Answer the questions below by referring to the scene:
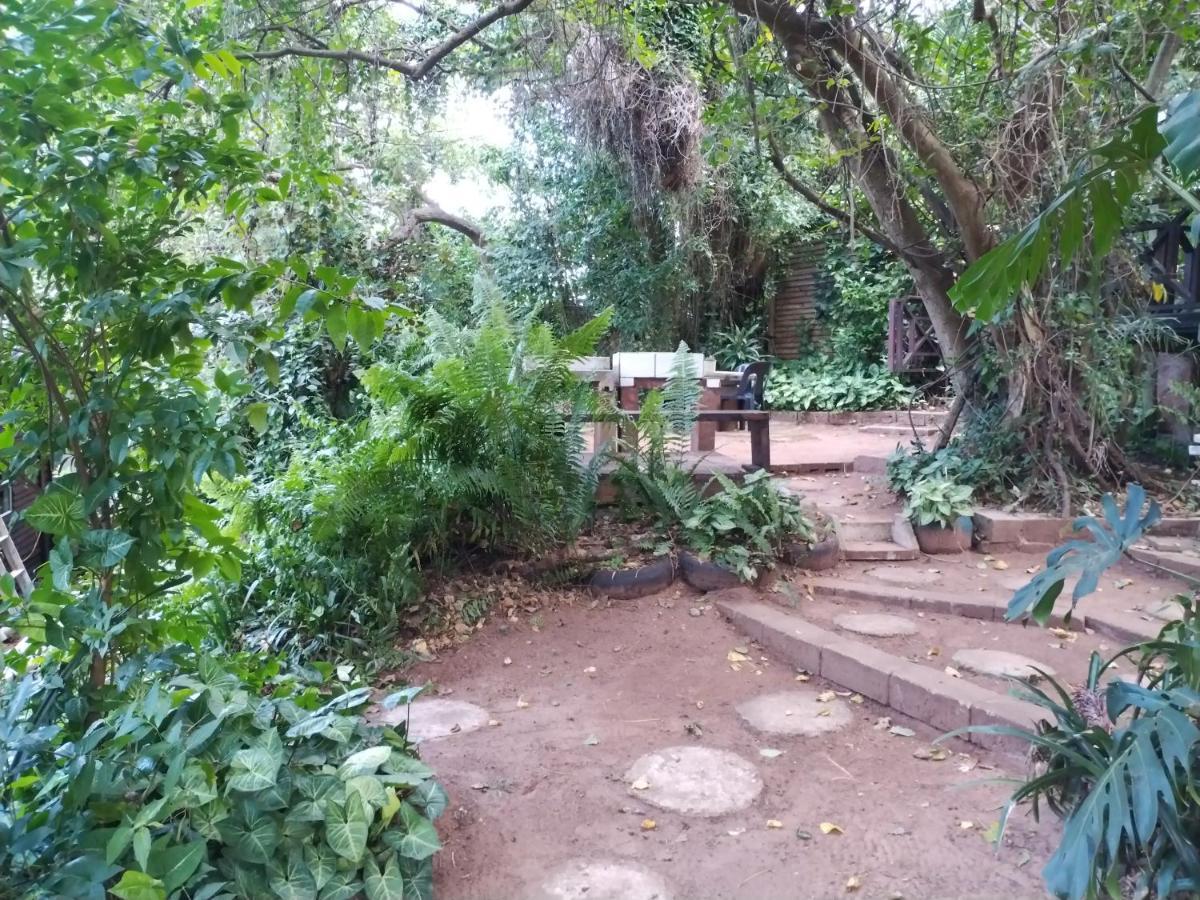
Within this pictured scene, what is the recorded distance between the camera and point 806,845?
2.13 metres

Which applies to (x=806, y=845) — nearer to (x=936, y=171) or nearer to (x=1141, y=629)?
(x=1141, y=629)

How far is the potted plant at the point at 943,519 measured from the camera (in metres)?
4.83

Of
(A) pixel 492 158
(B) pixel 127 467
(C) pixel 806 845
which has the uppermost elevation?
(A) pixel 492 158

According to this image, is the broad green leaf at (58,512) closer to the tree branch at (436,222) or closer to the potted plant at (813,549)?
the potted plant at (813,549)

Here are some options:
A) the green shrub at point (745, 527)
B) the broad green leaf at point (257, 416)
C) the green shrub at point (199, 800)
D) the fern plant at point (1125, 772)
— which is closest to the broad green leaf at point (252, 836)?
the green shrub at point (199, 800)

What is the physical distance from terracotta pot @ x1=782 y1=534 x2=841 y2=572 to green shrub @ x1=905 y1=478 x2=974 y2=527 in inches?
27.8

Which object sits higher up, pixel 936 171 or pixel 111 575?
pixel 936 171

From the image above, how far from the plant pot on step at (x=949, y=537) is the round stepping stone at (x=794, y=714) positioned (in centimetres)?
207

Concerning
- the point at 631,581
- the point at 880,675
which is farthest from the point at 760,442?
the point at 880,675

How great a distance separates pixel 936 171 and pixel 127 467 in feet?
14.6

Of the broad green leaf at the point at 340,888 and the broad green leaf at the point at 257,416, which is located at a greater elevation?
the broad green leaf at the point at 257,416

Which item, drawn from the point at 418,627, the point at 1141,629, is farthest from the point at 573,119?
the point at 1141,629

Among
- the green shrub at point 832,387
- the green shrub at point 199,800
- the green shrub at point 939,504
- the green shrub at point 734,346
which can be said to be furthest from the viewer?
the green shrub at point 734,346

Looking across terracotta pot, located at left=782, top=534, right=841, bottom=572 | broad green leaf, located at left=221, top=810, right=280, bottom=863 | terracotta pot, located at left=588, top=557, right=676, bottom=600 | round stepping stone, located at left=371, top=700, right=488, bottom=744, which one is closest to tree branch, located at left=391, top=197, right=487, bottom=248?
terracotta pot, located at left=588, top=557, right=676, bottom=600
